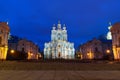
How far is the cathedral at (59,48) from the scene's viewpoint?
526 ft

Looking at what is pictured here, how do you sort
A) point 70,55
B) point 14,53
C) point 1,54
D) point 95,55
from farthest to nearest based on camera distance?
1. point 70,55
2. point 95,55
3. point 14,53
4. point 1,54

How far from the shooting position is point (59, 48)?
16112 cm

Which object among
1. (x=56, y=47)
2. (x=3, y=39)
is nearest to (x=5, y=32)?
(x=3, y=39)

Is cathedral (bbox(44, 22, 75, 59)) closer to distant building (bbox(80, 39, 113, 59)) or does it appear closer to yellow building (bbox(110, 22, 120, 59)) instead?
distant building (bbox(80, 39, 113, 59))

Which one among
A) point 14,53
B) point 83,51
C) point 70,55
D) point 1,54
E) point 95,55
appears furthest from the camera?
point 70,55

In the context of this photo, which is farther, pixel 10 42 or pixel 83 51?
pixel 83 51

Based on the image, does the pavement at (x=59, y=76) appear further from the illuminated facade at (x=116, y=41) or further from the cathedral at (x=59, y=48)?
the cathedral at (x=59, y=48)

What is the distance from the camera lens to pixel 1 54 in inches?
2945

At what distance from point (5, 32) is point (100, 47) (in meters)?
51.8

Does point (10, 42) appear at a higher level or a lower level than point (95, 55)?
higher

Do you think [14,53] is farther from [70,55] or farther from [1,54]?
[70,55]

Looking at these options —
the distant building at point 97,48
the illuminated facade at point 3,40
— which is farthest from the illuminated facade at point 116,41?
the illuminated facade at point 3,40

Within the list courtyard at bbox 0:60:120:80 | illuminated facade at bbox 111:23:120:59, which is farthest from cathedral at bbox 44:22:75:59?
courtyard at bbox 0:60:120:80

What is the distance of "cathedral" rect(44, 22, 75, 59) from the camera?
16038 centimetres
